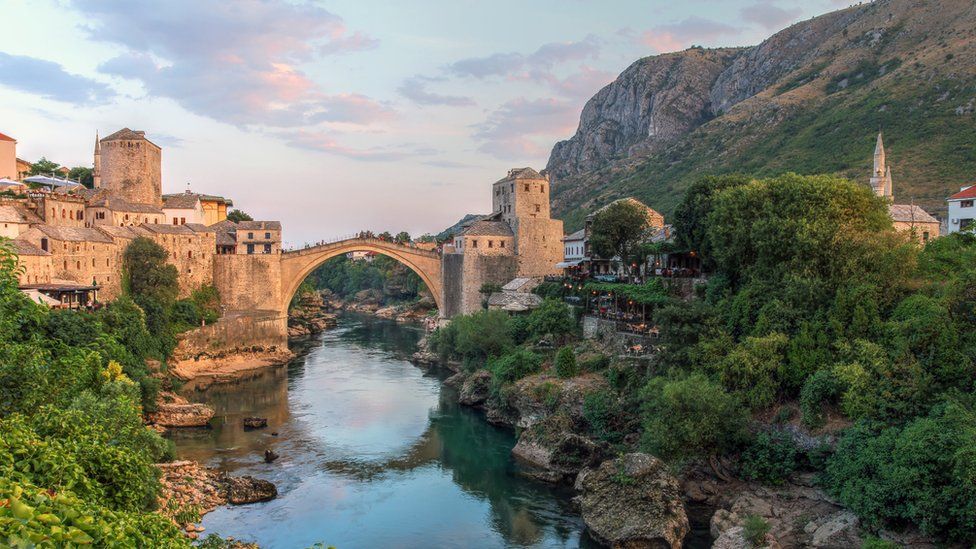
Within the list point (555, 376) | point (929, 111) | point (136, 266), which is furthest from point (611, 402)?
point (929, 111)

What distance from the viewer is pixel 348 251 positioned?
45.8 metres

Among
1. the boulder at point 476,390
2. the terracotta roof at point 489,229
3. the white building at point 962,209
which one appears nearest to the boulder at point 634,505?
the boulder at point 476,390

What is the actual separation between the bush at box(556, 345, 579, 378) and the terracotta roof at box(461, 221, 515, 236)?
16452 millimetres

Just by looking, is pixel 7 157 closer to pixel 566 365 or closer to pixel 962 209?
pixel 566 365

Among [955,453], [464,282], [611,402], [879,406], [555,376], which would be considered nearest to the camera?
[955,453]

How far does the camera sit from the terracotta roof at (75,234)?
103 ft

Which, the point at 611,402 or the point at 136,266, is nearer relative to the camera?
the point at 611,402

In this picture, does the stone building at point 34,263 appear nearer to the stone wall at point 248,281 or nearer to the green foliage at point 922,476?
the stone wall at point 248,281

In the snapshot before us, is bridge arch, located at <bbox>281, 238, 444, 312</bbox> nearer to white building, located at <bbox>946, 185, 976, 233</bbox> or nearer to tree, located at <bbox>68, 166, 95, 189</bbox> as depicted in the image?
tree, located at <bbox>68, 166, 95, 189</bbox>

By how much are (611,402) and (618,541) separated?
731 cm

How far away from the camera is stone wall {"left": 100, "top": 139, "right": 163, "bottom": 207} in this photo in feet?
144

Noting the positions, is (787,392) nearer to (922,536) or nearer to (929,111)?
(922,536)

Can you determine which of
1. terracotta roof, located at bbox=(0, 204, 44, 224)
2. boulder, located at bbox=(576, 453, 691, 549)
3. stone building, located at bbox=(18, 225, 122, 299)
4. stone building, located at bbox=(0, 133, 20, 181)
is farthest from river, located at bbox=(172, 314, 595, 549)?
stone building, located at bbox=(0, 133, 20, 181)

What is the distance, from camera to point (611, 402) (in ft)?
77.8
